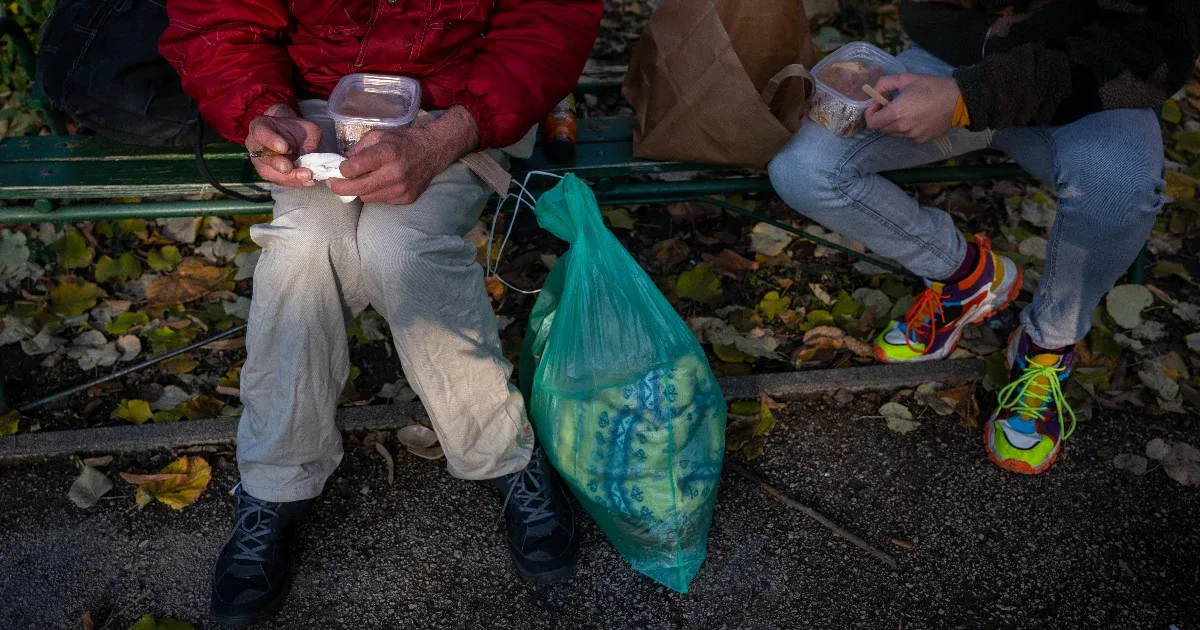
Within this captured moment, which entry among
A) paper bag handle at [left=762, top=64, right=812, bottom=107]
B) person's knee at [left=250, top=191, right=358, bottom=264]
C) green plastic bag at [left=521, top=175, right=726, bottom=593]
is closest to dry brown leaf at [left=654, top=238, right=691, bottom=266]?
paper bag handle at [left=762, top=64, right=812, bottom=107]

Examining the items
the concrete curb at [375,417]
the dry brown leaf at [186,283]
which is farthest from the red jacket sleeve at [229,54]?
the dry brown leaf at [186,283]

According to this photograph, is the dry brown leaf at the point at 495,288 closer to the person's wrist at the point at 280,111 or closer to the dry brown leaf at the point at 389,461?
the dry brown leaf at the point at 389,461

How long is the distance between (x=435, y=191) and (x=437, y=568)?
2.94 feet

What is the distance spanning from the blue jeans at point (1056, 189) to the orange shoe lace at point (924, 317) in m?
0.09

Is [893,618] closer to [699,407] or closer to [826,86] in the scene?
[699,407]

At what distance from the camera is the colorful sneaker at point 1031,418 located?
2.33 m

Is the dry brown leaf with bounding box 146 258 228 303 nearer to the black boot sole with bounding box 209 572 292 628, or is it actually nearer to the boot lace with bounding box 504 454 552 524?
the black boot sole with bounding box 209 572 292 628

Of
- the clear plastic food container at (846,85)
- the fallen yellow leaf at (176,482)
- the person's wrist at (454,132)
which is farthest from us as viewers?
the fallen yellow leaf at (176,482)

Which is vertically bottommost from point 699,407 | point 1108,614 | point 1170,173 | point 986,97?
point 1108,614

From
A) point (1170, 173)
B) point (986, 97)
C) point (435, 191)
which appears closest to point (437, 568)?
point (435, 191)

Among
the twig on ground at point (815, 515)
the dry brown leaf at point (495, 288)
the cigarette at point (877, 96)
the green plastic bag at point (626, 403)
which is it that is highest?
the cigarette at point (877, 96)

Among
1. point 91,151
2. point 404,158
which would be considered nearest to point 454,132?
point 404,158

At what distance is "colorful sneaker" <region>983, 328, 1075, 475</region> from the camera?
7.64 ft

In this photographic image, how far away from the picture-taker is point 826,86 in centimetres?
216
